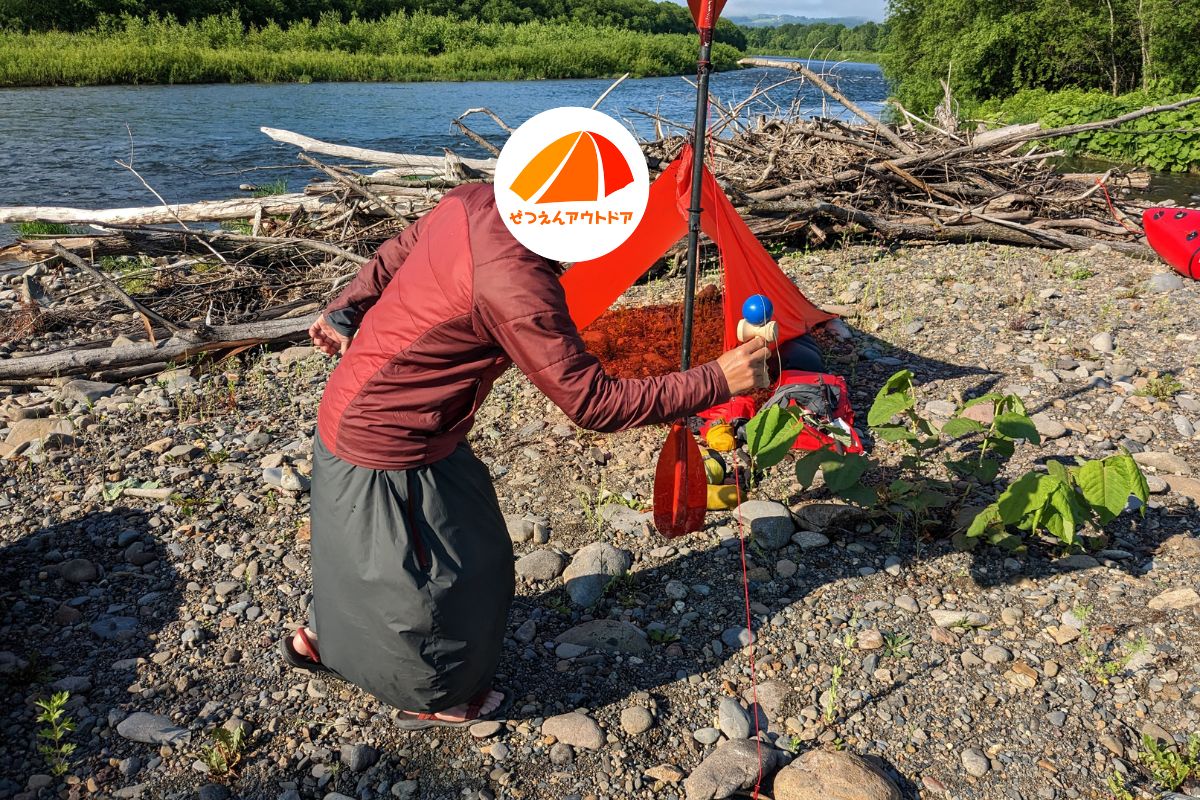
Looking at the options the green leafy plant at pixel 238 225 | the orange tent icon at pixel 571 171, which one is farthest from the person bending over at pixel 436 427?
the green leafy plant at pixel 238 225

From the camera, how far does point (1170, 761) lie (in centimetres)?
A: 212

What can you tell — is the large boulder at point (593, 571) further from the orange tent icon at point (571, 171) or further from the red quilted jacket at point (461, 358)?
the orange tent icon at point (571, 171)

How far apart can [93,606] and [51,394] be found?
2.12m

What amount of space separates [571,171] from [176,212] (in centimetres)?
Result: 642

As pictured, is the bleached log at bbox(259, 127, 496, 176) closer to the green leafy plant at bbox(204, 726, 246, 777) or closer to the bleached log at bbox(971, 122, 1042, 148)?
the bleached log at bbox(971, 122, 1042, 148)

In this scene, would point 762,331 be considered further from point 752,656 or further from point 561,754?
point 561,754

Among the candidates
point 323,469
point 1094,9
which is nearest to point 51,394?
point 323,469

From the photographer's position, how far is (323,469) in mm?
2150

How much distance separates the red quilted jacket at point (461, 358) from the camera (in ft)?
5.91

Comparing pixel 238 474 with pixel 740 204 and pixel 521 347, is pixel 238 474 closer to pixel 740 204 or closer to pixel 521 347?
pixel 521 347

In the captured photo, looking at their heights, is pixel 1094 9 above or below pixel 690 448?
above

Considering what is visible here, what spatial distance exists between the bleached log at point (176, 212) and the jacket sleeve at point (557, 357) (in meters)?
5.47

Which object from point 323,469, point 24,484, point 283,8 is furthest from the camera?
point 283,8

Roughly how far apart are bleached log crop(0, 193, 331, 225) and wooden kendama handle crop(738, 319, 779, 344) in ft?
15.3
